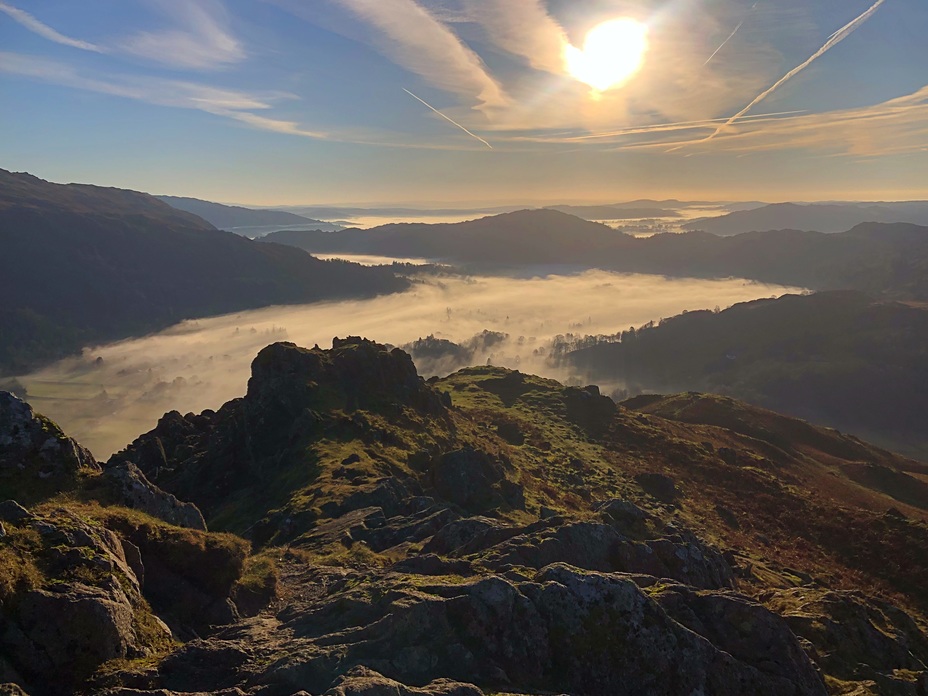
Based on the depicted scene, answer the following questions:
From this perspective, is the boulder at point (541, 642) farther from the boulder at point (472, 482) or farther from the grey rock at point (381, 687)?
the boulder at point (472, 482)

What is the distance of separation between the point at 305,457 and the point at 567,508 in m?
28.9

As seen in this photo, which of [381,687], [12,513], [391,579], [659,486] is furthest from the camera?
[659,486]

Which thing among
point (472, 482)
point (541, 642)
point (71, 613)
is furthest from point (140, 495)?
point (472, 482)

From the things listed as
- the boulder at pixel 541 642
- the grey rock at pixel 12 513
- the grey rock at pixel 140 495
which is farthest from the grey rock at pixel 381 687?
the grey rock at pixel 140 495

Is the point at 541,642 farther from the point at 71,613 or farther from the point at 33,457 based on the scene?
the point at 33,457

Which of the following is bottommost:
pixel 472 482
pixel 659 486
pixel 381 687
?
pixel 659 486

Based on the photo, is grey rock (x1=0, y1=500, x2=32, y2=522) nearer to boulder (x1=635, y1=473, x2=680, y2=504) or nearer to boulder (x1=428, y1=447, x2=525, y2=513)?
boulder (x1=428, y1=447, x2=525, y2=513)

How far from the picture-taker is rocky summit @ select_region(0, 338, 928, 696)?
16094 mm

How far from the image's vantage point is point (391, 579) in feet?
75.7

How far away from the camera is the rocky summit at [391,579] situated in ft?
52.8

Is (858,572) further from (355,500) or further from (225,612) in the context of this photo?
(225,612)

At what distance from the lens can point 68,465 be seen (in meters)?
27.2

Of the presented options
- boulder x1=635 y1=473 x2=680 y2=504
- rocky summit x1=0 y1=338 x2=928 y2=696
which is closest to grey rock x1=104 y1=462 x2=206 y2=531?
rocky summit x1=0 y1=338 x2=928 y2=696

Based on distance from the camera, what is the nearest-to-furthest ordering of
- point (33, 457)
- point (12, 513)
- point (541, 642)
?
1. point (12, 513)
2. point (541, 642)
3. point (33, 457)
